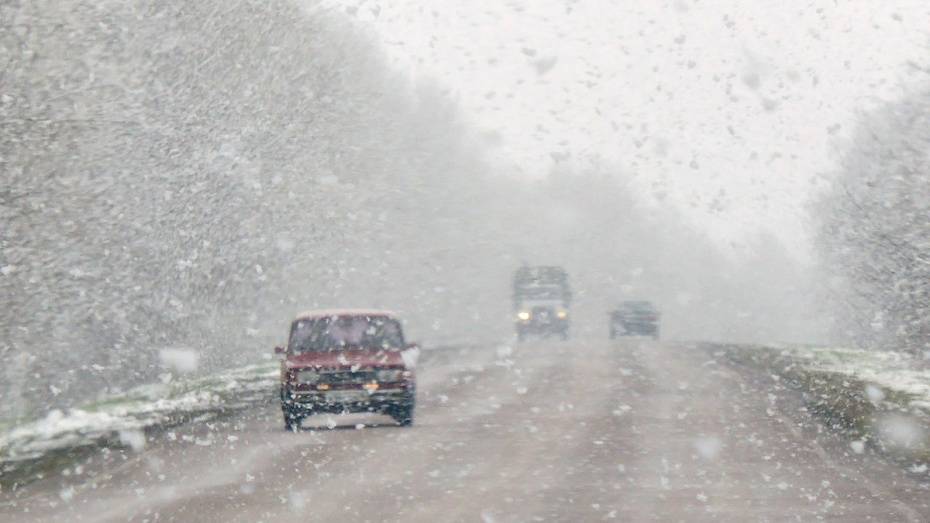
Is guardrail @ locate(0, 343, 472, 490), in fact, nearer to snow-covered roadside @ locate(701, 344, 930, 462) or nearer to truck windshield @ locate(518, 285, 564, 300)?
snow-covered roadside @ locate(701, 344, 930, 462)

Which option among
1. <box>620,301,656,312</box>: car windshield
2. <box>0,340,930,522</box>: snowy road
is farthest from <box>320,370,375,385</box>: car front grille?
<box>620,301,656,312</box>: car windshield

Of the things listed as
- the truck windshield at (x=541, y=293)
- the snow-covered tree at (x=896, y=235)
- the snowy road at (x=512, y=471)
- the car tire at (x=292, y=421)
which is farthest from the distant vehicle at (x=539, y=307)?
the car tire at (x=292, y=421)

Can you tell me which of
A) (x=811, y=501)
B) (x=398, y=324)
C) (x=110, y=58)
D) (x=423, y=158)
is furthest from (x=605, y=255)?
(x=811, y=501)

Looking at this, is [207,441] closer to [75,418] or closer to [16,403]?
[75,418]

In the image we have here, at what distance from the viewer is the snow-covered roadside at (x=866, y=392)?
53.0ft

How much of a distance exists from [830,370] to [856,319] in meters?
23.7

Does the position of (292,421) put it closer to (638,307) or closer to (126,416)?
(126,416)

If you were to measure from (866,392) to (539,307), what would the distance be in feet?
112

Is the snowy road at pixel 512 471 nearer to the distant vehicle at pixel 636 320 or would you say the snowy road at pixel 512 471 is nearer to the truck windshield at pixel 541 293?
the truck windshield at pixel 541 293

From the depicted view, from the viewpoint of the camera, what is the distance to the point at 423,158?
236ft

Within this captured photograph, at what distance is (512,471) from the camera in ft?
46.2

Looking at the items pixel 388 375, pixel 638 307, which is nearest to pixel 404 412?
pixel 388 375

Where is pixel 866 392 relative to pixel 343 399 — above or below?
below

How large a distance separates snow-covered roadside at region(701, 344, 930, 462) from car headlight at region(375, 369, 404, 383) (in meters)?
5.60
